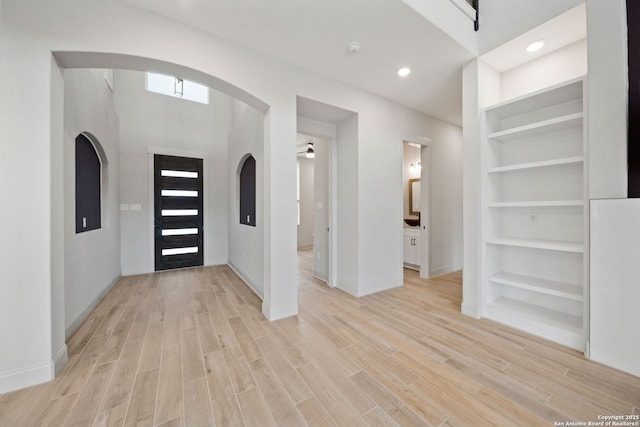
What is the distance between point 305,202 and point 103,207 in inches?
204

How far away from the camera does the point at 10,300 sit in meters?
1.56

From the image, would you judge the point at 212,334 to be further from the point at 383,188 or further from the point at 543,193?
the point at 543,193

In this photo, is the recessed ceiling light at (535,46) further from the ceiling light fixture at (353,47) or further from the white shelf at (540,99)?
the ceiling light fixture at (353,47)

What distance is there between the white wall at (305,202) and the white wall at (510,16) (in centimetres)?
561

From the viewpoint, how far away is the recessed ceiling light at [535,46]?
238 cm

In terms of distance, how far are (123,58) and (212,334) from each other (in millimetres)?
2547

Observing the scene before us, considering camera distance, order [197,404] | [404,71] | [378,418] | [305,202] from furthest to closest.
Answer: [305,202] < [404,71] < [197,404] < [378,418]

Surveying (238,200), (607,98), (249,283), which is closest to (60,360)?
(249,283)

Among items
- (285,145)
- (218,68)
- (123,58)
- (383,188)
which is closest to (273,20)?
(218,68)

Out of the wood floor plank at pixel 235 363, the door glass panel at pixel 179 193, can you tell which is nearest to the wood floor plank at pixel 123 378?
the wood floor plank at pixel 235 363

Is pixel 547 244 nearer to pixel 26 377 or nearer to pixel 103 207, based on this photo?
pixel 26 377

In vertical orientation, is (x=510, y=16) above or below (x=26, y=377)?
above

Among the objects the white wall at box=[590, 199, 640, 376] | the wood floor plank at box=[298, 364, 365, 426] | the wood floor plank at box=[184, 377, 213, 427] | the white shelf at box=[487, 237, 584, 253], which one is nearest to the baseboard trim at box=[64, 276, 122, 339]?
the wood floor plank at box=[184, 377, 213, 427]

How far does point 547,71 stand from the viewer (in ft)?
8.39
